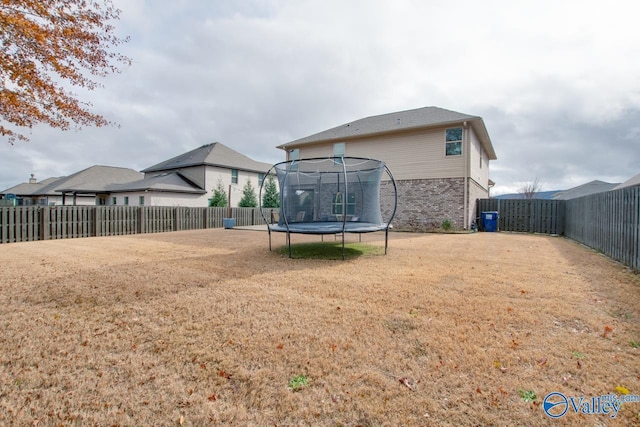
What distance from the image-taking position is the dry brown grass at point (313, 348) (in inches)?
64.1

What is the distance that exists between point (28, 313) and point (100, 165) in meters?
32.1

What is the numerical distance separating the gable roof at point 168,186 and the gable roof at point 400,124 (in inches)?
335

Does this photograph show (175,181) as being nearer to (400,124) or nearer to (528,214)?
(400,124)

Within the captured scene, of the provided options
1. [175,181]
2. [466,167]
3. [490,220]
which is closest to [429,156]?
[466,167]

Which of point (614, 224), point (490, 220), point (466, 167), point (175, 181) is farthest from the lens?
point (175, 181)

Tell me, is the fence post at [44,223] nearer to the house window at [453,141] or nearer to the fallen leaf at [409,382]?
the fallen leaf at [409,382]

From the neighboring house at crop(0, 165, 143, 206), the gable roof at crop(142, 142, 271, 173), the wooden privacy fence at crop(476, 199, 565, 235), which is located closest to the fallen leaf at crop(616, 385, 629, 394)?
the wooden privacy fence at crop(476, 199, 565, 235)

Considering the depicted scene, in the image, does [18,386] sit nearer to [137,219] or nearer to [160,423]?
[160,423]

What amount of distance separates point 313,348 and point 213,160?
23303 millimetres

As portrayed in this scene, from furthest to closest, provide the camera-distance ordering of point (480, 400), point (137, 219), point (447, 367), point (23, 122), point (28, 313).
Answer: point (137, 219) < point (23, 122) < point (28, 313) < point (447, 367) < point (480, 400)

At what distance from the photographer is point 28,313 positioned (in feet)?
10.0

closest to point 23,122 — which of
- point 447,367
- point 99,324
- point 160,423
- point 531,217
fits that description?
point 99,324

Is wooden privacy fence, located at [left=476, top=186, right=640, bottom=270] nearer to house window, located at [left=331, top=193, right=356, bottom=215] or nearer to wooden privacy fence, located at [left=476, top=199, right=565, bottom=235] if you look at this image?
wooden privacy fence, located at [left=476, top=199, right=565, bottom=235]

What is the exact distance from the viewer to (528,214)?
1366 centimetres
